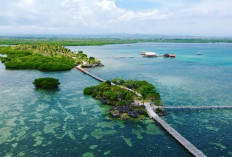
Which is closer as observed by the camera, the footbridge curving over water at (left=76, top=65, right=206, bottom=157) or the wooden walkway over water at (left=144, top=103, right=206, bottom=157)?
the wooden walkway over water at (left=144, top=103, right=206, bottom=157)

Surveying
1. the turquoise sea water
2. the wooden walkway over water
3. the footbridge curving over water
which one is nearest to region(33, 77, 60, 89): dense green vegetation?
the turquoise sea water

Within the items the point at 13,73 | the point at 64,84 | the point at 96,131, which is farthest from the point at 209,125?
the point at 13,73

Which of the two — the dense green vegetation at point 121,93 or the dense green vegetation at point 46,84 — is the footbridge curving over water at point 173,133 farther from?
the dense green vegetation at point 46,84

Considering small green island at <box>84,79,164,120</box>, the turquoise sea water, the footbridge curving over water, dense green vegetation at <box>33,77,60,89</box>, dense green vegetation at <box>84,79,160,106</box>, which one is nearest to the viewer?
the footbridge curving over water

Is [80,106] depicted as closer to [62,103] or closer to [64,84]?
[62,103]

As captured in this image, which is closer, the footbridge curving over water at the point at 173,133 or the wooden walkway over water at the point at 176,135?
the wooden walkway over water at the point at 176,135

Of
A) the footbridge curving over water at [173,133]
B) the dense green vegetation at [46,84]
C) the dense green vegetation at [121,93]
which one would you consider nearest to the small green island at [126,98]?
the dense green vegetation at [121,93]

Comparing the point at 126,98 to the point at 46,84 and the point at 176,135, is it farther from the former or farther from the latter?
the point at 46,84

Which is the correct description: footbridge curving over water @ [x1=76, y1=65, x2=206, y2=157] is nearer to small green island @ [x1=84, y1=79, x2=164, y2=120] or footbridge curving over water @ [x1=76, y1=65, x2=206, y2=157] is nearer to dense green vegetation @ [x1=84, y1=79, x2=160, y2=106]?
small green island @ [x1=84, y1=79, x2=164, y2=120]
